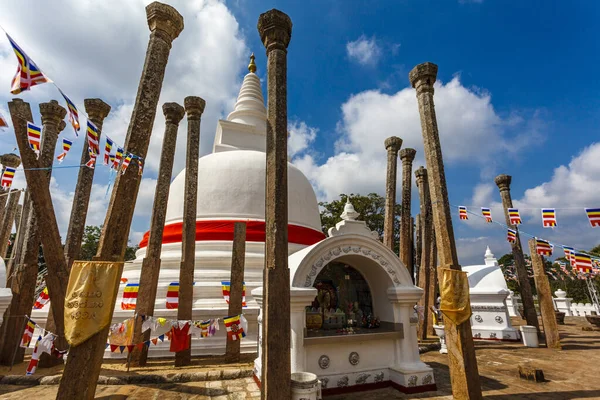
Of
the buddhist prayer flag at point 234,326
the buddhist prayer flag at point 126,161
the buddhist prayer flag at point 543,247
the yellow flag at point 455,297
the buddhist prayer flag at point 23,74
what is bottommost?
the buddhist prayer flag at point 234,326

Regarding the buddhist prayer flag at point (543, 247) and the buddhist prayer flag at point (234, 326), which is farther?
the buddhist prayer flag at point (543, 247)

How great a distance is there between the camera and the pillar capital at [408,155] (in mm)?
12945

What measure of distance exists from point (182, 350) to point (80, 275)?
4.89m

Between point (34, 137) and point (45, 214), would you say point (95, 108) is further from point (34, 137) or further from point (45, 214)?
point (45, 214)

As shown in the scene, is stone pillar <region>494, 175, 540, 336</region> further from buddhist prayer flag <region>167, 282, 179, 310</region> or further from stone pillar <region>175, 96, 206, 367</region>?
buddhist prayer flag <region>167, 282, 179, 310</region>

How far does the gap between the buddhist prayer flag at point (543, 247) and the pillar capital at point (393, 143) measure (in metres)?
6.25

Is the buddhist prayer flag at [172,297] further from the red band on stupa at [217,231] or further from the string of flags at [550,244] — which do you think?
the string of flags at [550,244]

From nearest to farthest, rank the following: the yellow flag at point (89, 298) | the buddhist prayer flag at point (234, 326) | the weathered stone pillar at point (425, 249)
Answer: the yellow flag at point (89, 298)
the buddhist prayer flag at point (234, 326)
the weathered stone pillar at point (425, 249)

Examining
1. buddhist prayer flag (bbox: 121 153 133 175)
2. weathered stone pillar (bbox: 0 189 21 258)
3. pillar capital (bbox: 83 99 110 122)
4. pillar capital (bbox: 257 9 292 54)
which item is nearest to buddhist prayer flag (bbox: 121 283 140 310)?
pillar capital (bbox: 83 99 110 122)

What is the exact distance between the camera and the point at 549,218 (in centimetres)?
1132

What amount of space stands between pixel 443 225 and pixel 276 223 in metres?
3.81

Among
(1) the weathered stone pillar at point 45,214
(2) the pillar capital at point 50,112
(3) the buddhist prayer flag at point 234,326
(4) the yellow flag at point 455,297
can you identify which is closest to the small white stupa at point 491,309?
(4) the yellow flag at point 455,297

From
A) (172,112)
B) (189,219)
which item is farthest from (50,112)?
(189,219)

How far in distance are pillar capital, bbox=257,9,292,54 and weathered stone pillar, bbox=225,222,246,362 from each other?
522 cm
